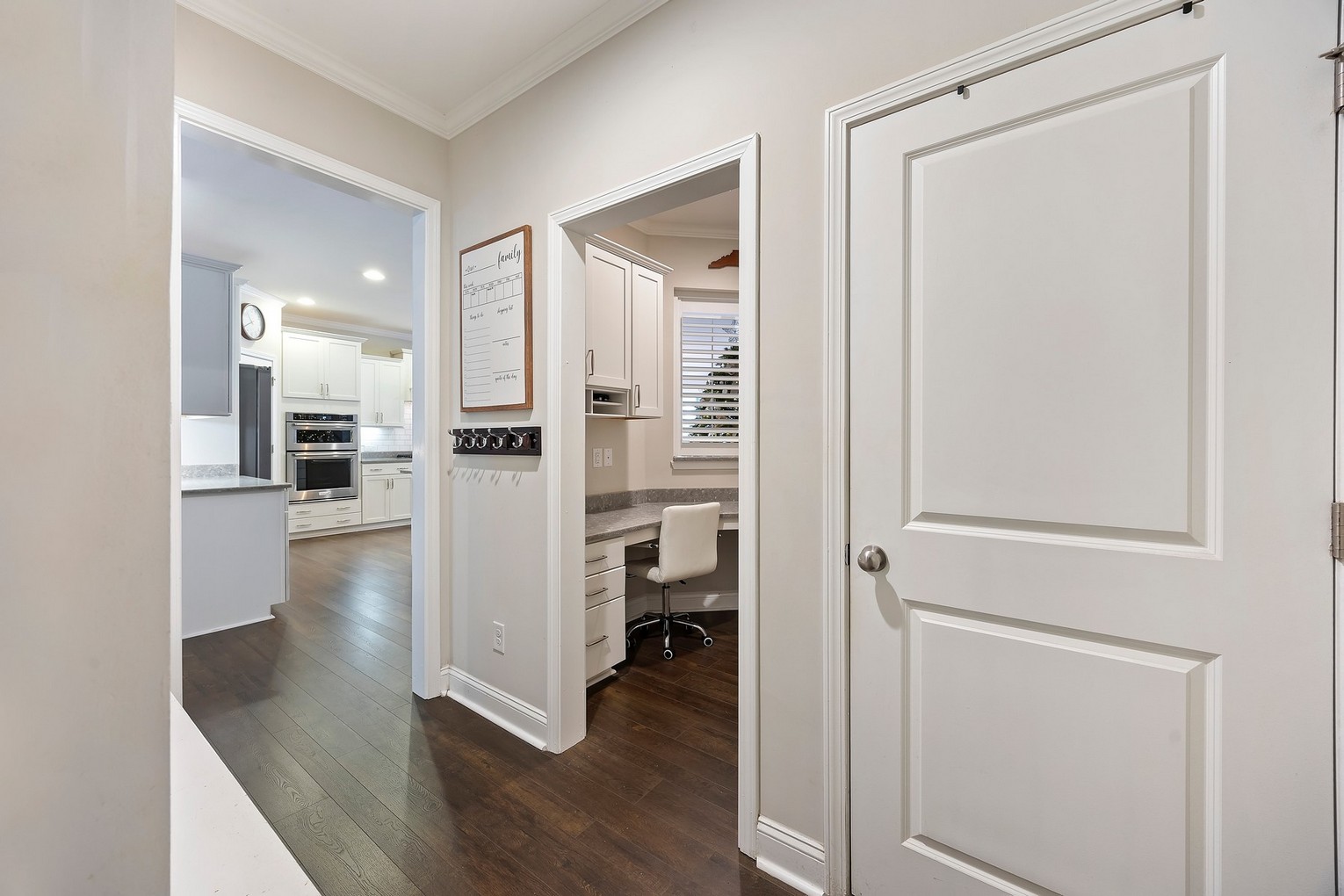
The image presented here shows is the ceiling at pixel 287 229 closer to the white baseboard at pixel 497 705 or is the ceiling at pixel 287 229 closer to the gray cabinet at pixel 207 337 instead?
the gray cabinet at pixel 207 337

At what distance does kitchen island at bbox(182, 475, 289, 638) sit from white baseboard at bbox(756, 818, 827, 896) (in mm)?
3465

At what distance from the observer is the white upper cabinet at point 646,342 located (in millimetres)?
3189

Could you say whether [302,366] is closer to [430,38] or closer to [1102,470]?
[430,38]

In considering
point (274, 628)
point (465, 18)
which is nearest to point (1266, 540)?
point (465, 18)

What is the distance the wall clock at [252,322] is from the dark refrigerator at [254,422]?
314mm

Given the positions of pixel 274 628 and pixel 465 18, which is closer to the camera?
pixel 465 18

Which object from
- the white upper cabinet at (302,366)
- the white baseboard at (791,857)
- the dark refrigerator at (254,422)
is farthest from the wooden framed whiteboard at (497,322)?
the white upper cabinet at (302,366)

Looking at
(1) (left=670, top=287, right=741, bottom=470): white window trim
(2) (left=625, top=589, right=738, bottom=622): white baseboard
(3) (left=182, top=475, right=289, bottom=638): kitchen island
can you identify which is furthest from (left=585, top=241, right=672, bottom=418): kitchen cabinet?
(3) (left=182, top=475, right=289, bottom=638): kitchen island

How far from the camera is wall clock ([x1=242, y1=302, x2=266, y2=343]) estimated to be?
17.2ft

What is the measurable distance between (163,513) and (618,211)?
1926 millimetres

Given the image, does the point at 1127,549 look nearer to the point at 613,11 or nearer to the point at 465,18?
the point at 613,11

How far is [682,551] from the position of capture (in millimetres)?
3020

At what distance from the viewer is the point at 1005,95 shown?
118 centimetres

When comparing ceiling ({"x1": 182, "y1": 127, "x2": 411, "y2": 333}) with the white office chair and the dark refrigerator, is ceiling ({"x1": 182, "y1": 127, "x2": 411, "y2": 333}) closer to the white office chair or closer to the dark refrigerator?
the dark refrigerator
